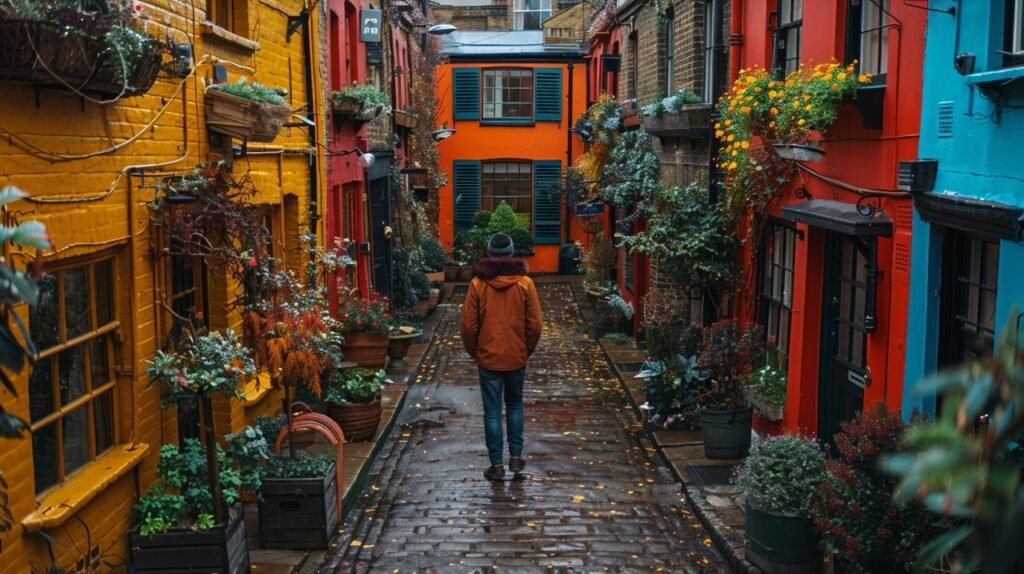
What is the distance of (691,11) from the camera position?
45.0 feet

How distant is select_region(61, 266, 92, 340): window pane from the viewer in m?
5.98

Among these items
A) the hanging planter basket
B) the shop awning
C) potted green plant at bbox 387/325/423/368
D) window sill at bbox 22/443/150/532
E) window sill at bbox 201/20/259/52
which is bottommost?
potted green plant at bbox 387/325/423/368

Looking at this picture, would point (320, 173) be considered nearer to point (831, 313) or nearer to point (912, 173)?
point (831, 313)

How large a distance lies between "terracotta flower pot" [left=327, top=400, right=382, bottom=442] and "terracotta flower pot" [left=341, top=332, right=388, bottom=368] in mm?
3070

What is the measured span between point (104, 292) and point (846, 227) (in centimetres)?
506

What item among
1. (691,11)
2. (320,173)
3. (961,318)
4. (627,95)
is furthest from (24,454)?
(627,95)

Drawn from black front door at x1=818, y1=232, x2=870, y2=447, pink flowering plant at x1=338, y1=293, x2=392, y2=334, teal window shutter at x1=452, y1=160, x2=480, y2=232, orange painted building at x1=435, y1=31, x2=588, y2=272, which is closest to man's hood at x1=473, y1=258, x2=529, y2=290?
black front door at x1=818, y1=232, x2=870, y2=447

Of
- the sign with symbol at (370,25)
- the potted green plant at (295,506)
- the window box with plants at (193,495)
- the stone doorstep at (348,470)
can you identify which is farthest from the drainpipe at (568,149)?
the window box with plants at (193,495)

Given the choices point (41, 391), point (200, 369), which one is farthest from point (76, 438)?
point (200, 369)

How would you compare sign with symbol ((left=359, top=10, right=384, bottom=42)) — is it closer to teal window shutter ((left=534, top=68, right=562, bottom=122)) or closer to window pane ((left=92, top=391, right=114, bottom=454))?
window pane ((left=92, top=391, right=114, bottom=454))

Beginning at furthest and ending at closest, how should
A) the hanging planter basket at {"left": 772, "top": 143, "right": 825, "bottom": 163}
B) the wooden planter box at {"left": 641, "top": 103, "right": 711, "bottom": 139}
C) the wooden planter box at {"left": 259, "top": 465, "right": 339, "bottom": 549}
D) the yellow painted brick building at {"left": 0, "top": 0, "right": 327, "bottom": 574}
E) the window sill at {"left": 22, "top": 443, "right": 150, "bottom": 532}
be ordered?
the wooden planter box at {"left": 641, "top": 103, "right": 711, "bottom": 139}, the hanging planter basket at {"left": 772, "top": 143, "right": 825, "bottom": 163}, the wooden planter box at {"left": 259, "top": 465, "right": 339, "bottom": 549}, the window sill at {"left": 22, "top": 443, "right": 150, "bottom": 532}, the yellow painted brick building at {"left": 0, "top": 0, "right": 327, "bottom": 574}

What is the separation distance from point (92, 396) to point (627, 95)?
599 inches

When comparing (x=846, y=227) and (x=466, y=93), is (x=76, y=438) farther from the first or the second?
(x=466, y=93)

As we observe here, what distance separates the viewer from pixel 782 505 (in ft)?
23.1
